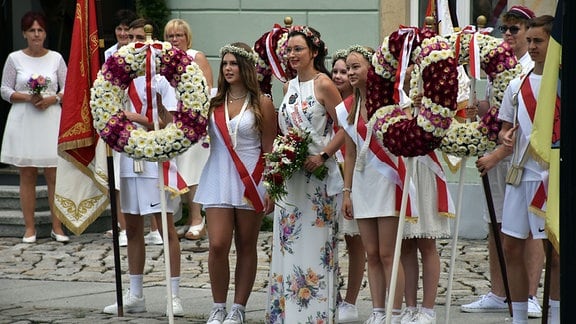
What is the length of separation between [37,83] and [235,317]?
15.9 feet

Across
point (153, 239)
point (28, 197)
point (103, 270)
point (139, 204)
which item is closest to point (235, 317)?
point (139, 204)

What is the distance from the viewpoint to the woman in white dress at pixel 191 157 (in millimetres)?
11438

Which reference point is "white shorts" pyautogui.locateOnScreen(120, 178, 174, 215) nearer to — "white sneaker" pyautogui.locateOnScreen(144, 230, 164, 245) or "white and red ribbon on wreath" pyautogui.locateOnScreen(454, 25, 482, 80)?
"white and red ribbon on wreath" pyautogui.locateOnScreen(454, 25, 482, 80)

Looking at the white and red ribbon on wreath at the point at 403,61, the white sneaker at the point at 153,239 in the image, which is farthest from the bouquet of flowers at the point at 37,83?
the white and red ribbon on wreath at the point at 403,61

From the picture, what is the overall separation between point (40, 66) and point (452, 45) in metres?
5.90

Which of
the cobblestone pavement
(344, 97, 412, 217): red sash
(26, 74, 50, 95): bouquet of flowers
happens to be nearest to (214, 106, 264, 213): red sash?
(344, 97, 412, 217): red sash

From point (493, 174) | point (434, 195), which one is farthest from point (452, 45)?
point (493, 174)

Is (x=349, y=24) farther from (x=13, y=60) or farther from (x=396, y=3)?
(x=13, y=60)

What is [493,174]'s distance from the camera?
9.68 metres

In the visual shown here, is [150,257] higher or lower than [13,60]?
lower

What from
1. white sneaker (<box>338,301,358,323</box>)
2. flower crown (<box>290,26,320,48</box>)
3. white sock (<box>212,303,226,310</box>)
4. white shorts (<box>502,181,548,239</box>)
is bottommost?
white sneaker (<box>338,301,358,323</box>)

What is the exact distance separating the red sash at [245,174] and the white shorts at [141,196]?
28.1 inches

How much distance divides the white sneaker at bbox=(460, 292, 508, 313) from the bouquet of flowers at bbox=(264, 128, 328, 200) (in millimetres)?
1735

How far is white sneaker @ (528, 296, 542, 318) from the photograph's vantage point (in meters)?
9.04
